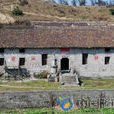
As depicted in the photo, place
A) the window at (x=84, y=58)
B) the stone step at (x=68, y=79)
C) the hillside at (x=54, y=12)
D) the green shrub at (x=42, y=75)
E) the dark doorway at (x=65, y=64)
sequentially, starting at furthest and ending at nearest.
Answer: the hillside at (x=54, y=12), the dark doorway at (x=65, y=64), the window at (x=84, y=58), the green shrub at (x=42, y=75), the stone step at (x=68, y=79)

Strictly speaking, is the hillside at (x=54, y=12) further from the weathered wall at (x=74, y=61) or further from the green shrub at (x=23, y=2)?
the weathered wall at (x=74, y=61)

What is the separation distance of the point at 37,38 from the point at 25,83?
270 inches

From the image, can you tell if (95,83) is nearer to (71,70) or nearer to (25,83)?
(71,70)

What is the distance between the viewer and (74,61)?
30.1 metres

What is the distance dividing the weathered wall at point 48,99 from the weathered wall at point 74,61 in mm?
10339

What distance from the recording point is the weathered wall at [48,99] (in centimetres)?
1855

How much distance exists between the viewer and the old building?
95.9 ft

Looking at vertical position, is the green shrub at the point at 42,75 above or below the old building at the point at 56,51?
below

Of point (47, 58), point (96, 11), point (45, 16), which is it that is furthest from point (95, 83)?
point (96, 11)

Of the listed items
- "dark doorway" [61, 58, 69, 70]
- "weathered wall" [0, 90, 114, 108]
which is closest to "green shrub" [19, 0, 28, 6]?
"dark doorway" [61, 58, 69, 70]

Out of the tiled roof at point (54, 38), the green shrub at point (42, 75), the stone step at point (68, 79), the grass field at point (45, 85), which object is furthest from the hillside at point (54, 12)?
the stone step at point (68, 79)

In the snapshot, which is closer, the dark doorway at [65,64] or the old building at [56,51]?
the old building at [56,51]

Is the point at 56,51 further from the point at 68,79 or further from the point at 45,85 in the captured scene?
the point at 45,85

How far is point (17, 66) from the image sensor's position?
95.2 feet
